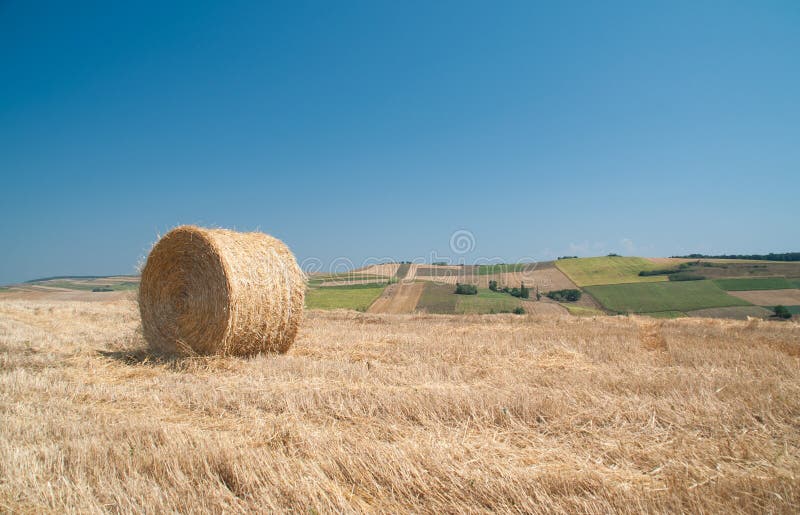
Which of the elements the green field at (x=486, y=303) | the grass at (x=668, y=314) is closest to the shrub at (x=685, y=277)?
the grass at (x=668, y=314)

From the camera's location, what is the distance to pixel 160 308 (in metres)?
8.47

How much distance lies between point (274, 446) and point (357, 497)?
105 centimetres

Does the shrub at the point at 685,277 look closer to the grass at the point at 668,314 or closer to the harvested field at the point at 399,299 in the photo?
the grass at the point at 668,314

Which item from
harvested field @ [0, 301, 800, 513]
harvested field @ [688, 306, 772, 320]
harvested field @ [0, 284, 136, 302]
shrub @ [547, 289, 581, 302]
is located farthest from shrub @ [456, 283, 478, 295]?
harvested field @ [0, 284, 136, 302]

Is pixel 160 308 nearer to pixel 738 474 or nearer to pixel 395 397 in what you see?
pixel 395 397

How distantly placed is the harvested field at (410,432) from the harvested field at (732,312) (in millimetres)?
12292

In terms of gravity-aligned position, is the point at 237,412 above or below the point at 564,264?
Result: below

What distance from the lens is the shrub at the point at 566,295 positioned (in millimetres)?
23500

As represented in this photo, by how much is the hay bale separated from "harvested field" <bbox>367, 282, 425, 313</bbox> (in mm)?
10412

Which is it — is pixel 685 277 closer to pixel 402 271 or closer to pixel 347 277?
pixel 402 271

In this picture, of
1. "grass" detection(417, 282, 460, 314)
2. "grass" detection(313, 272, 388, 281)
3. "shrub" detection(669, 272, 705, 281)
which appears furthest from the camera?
"grass" detection(313, 272, 388, 281)

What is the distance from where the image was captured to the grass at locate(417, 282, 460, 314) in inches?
757

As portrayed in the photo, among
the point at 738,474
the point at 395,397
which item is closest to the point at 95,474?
the point at 395,397

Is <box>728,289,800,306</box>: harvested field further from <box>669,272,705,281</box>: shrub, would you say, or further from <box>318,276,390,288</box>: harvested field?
<box>318,276,390,288</box>: harvested field
